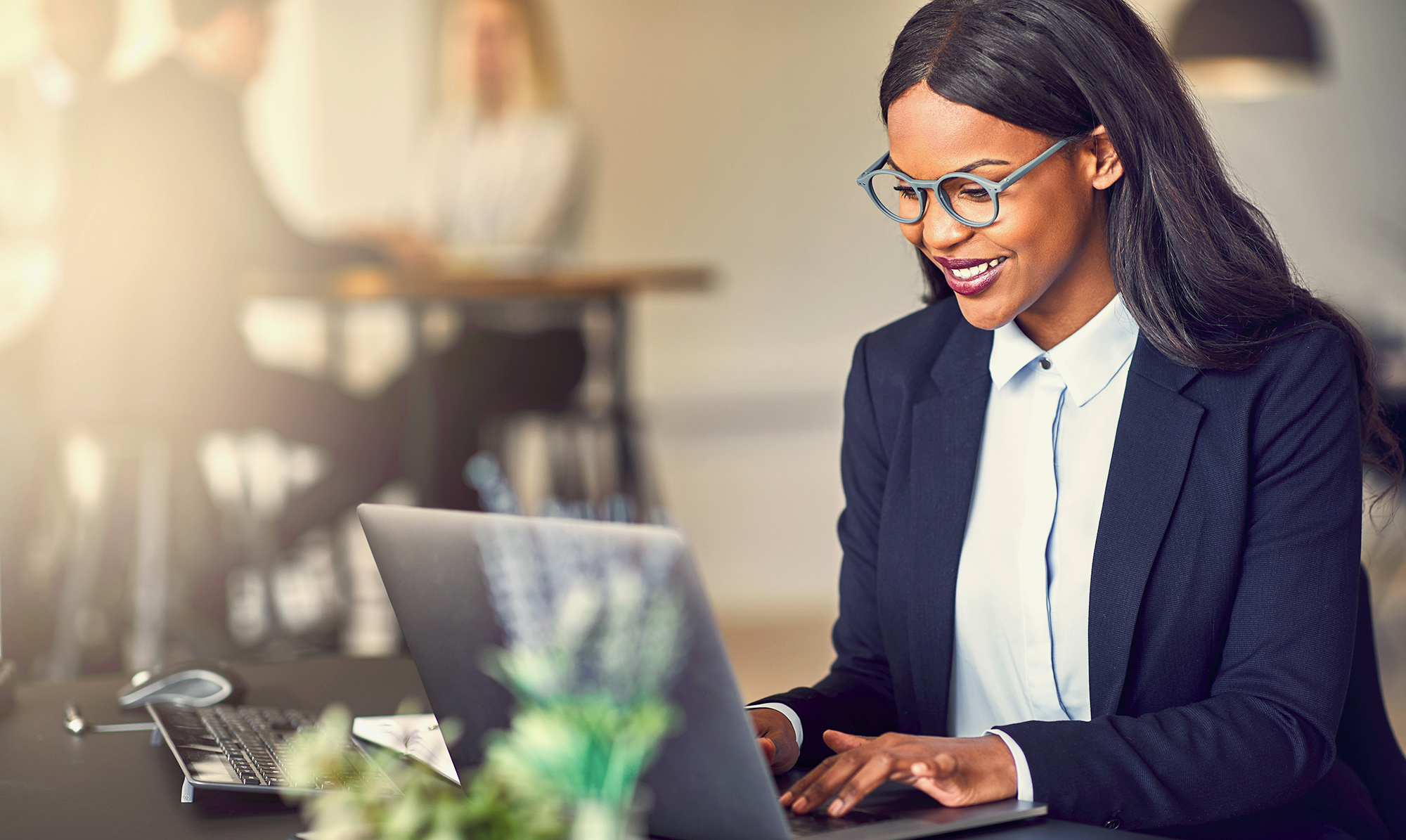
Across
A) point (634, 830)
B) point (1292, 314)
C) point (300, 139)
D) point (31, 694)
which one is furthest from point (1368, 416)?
point (300, 139)

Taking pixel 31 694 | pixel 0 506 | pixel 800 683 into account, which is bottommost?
pixel 800 683

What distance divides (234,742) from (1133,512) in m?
0.70

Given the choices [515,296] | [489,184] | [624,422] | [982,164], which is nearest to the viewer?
[982,164]

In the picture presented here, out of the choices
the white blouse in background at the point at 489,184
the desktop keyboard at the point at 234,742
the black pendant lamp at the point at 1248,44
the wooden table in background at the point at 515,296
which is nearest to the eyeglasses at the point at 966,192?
the desktop keyboard at the point at 234,742

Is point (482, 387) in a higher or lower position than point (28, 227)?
lower

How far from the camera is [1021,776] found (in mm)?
844

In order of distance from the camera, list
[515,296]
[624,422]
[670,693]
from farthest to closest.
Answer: [624,422] → [515,296] → [670,693]

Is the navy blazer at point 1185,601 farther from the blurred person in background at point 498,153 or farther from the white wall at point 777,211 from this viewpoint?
the white wall at point 777,211

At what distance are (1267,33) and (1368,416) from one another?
3359 millimetres

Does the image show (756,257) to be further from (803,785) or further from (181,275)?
(803,785)

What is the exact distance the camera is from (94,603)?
3658 millimetres

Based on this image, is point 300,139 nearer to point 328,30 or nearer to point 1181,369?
point 328,30

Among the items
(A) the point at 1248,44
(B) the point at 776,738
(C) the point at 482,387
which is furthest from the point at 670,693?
(A) the point at 1248,44

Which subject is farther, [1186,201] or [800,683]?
[800,683]
